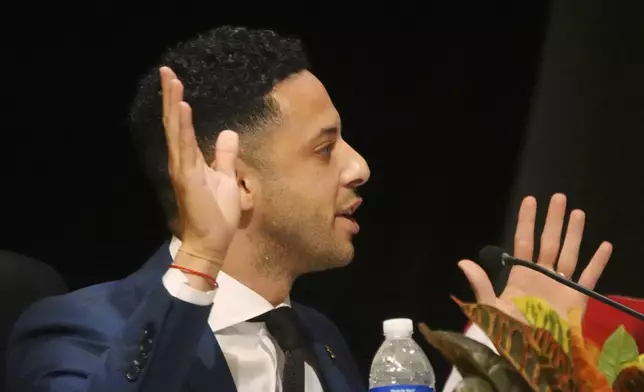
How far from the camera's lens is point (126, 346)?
3.42 feet

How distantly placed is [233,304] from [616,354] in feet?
1.99

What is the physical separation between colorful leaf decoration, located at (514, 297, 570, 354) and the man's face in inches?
18.6

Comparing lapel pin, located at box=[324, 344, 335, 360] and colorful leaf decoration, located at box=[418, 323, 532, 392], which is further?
lapel pin, located at box=[324, 344, 335, 360]

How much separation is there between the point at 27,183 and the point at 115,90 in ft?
0.81

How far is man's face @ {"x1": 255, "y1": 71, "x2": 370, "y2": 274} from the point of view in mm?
1358

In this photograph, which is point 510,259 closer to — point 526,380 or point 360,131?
point 526,380

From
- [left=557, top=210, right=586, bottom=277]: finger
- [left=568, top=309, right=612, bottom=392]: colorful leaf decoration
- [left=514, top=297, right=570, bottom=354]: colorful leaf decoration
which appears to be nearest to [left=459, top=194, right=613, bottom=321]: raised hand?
[left=557, top=210, right=586, bottom=277]: finger

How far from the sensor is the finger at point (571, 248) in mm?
1332

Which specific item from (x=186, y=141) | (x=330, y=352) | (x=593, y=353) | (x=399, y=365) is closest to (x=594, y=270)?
(x=399, y=365)

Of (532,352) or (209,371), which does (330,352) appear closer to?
(209,371)

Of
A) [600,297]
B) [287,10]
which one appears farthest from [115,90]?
[600,297]

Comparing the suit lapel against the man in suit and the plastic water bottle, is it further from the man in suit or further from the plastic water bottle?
the plastic water bottle

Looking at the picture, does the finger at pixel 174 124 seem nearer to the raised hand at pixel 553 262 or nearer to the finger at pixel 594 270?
the raised hand at pixel 553 262

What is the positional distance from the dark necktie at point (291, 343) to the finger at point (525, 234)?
33cm
